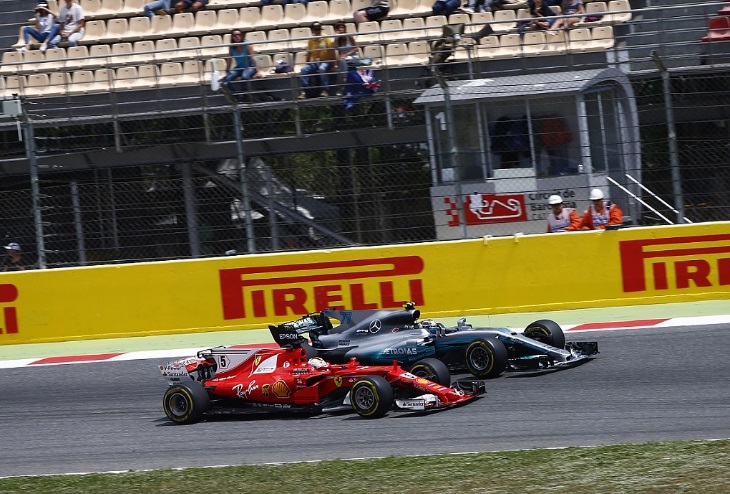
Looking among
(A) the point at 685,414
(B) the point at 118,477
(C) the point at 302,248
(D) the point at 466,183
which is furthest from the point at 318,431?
(D) the point at 466,183

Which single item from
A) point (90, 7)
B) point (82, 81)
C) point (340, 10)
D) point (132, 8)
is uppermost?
point (90, 7)

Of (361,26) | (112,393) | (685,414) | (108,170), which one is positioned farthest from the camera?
(361,26)

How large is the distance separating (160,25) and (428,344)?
11.0m

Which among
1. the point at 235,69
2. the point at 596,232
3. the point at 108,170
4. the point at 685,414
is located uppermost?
the point at 235,69

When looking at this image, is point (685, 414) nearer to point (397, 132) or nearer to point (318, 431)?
point (318, 431)

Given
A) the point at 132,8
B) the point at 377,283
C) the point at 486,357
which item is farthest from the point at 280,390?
the point at 132,8

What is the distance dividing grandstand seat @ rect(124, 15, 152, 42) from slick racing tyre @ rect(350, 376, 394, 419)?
11.5 metres

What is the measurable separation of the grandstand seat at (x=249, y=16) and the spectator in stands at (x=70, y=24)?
278 centimetres

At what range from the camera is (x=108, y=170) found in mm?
14312

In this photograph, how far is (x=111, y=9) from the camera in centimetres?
1931

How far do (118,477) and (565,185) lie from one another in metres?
7.87

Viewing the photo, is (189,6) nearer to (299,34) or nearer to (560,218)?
(299,34)

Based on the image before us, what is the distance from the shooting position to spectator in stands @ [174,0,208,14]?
18.6 m

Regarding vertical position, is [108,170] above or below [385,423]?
above
